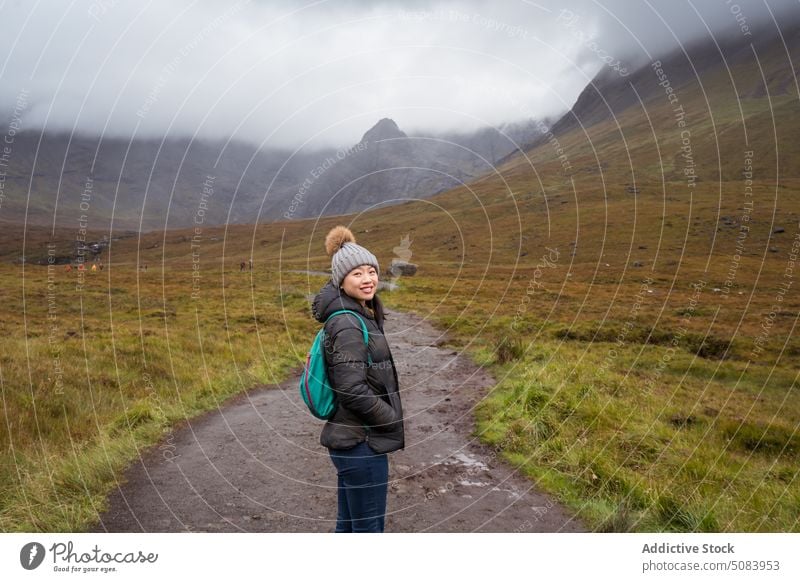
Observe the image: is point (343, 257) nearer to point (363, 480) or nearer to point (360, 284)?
point (360, 284)

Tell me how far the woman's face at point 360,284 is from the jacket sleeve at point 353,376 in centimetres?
41

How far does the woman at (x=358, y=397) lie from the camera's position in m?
3.82

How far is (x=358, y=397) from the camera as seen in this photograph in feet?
12.4

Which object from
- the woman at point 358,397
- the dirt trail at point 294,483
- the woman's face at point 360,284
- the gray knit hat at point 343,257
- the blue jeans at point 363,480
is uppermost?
the gray knit hat at point 343,257

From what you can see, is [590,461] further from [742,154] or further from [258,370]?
[742,154]

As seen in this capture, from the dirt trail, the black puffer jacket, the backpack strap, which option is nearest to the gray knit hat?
the black puffer jacket

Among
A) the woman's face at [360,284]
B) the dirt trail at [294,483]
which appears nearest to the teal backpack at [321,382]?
the woman's face at [360,284]

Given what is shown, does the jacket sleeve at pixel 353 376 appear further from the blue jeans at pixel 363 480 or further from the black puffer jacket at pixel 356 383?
the blue jeans at pixel 363 480

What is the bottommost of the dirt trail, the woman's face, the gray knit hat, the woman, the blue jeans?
the dirt trail

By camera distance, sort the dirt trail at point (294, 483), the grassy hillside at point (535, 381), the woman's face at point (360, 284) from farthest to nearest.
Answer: the grassy hillside at point (535, 381) < the dirt trail at point (294, 483) < the woman's face at point (360, 284)

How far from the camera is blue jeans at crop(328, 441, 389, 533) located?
3891 millimetres

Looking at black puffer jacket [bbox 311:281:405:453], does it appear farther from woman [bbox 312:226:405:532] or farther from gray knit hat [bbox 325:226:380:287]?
gray knit hat [bbox 325:226:380:287]

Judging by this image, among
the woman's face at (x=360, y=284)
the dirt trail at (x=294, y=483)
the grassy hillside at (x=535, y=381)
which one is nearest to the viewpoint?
the woman's face at (x=360, y=284)

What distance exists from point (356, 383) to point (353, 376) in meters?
0.06
